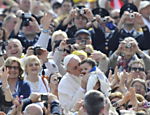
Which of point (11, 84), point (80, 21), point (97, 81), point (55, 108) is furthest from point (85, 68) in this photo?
point (80, 21)

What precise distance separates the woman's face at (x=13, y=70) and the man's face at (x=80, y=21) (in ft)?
12.4

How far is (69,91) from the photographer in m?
15.2

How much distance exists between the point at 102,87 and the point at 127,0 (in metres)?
7.86

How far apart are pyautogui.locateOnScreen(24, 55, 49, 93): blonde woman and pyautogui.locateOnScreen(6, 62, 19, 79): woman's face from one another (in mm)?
165

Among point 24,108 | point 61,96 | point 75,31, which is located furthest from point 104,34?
point 24,108

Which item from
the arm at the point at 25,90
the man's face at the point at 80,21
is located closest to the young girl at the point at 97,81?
the arm at the point at 25,90

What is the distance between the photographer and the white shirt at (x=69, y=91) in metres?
14.8

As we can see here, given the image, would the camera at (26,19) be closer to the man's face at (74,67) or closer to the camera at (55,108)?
the man's face at (74,67)

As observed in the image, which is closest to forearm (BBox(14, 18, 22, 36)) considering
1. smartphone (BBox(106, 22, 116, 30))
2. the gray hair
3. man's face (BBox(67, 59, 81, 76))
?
smartphone (BBox(106, 22, 116, 30))

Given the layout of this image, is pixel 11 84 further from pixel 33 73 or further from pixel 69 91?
pixel 69 91

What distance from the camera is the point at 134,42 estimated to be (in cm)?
1703

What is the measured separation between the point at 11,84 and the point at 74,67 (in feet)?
3.93

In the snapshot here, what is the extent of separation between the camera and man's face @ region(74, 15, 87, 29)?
18.7 m

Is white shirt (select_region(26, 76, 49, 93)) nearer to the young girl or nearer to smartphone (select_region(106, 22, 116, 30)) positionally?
the young girl
